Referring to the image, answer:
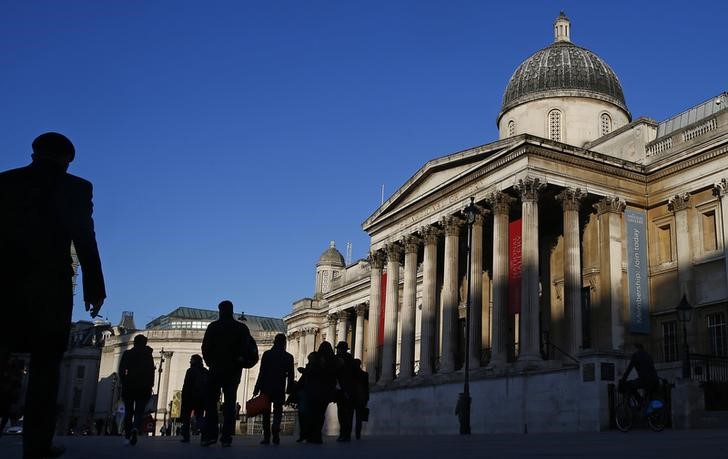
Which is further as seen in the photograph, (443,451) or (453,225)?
(453,225)

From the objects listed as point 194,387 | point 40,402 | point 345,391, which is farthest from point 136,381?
point 40,402

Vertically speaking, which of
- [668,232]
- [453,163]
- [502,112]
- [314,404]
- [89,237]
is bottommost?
[314,404]

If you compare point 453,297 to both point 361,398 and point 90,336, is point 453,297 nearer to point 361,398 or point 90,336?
point 361,398

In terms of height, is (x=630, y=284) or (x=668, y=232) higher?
(x=668, y=232)

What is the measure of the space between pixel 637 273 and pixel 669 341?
3033mm

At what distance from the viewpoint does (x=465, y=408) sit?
28531 millimetres

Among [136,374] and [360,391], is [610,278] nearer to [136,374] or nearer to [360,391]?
[360,391]

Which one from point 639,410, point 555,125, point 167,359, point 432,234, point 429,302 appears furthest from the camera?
point 167,359

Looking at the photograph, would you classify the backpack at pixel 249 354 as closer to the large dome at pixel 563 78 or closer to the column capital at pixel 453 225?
the column capital at pixel 453 225

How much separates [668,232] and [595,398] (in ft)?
38.3

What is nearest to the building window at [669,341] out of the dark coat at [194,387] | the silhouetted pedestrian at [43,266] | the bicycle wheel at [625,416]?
the bicycle wheel at [625,416]

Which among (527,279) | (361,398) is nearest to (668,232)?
(527,279)

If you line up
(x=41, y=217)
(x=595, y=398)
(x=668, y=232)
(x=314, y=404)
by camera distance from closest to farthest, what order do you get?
1. (x=41, y=217)
2. (x=314, y=404)
3. (x=595, y=398)
4. (x=668, y=232)

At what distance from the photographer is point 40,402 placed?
20.1ft
